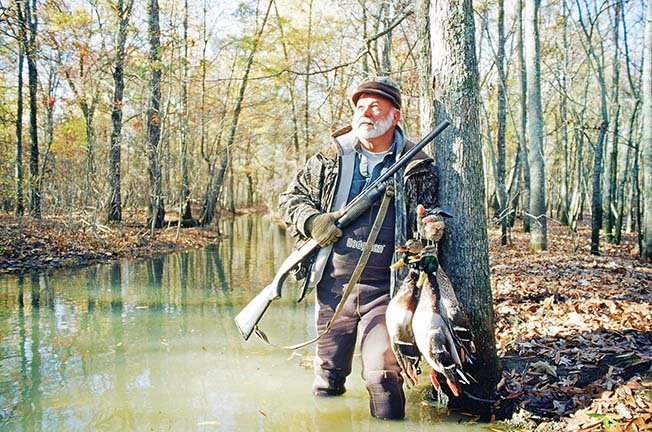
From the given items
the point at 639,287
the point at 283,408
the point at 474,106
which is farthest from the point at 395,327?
the point at 639,287

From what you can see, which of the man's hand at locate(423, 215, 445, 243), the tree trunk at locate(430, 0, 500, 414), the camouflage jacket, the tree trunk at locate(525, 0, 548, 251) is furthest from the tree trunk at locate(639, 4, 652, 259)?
the man's hand at locate(423, 215, 445, 243)

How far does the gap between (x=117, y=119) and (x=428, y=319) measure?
1906 centimetres

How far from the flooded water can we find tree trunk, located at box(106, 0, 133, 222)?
8.91 m

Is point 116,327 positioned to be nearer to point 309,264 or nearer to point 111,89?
point 309,264

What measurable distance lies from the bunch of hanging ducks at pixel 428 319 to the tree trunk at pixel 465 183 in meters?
0.39

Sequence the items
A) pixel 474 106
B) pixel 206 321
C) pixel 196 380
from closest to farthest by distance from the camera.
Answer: pixel 474 106
pixel 196 380
pixel 206 321

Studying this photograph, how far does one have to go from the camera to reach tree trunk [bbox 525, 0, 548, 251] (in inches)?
486

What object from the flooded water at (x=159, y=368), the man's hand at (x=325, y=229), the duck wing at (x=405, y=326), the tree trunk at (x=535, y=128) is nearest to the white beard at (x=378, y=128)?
the man's hand at (x=325, y=229)

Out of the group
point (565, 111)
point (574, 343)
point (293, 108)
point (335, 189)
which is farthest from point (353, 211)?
point (293, 108)

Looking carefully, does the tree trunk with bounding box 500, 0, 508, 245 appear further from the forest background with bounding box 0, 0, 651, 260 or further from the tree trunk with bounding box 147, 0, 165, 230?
the tree trunk with bounding box 147, 0, 165, 230

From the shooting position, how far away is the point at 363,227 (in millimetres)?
3768

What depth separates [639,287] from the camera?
6891 millimetres

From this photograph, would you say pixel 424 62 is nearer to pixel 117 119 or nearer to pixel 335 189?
pixel 335 189

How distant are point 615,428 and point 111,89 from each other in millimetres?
22054
